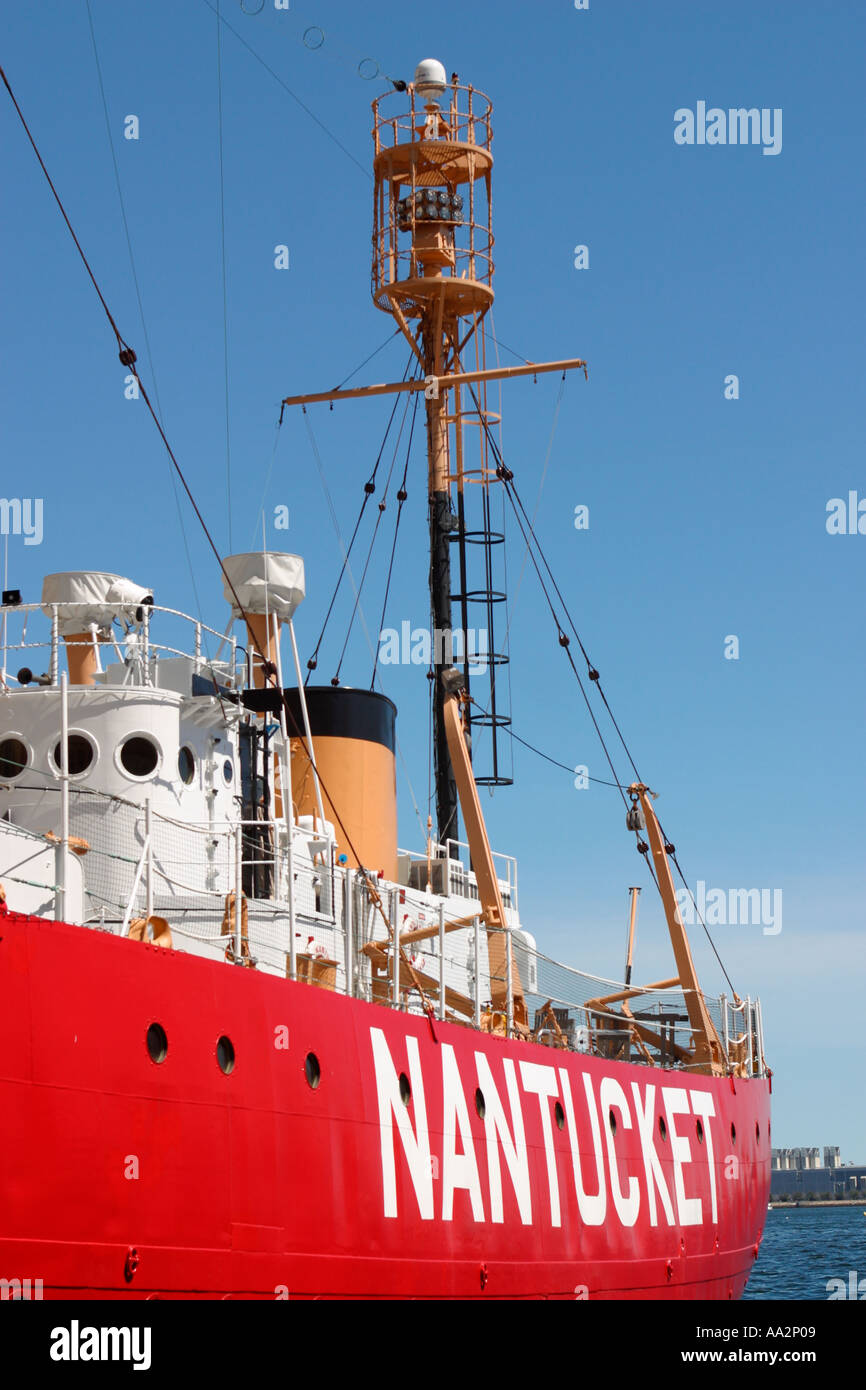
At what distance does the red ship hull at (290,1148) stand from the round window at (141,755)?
3546 mm

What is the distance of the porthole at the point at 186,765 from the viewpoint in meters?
19.7

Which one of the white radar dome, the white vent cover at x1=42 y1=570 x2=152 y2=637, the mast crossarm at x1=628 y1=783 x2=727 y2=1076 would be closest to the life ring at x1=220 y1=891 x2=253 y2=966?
the white vent cover at x1=42 y1=570 x2=152 y2=637

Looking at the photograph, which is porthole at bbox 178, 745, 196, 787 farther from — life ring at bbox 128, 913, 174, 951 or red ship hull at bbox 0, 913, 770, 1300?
life ring at bbox 128, 913, 174, 951

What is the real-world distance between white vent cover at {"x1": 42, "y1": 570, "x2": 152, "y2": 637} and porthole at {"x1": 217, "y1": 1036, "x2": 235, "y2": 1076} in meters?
6.74

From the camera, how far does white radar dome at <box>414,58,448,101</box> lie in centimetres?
3111

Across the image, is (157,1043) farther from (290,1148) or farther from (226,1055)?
(290,1148)

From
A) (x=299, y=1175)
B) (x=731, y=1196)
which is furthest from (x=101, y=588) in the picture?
(x=731, y=1196)

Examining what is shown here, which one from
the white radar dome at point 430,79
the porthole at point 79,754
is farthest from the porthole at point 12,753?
the white radar dome at point 430,79

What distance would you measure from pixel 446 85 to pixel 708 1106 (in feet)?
57.1

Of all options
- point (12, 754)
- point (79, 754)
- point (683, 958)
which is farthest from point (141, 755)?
point (683, 958)

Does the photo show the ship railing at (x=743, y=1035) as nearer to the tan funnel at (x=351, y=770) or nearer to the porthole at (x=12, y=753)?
the tan funnel at (x=351, y=770)

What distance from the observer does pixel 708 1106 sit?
27141mm
